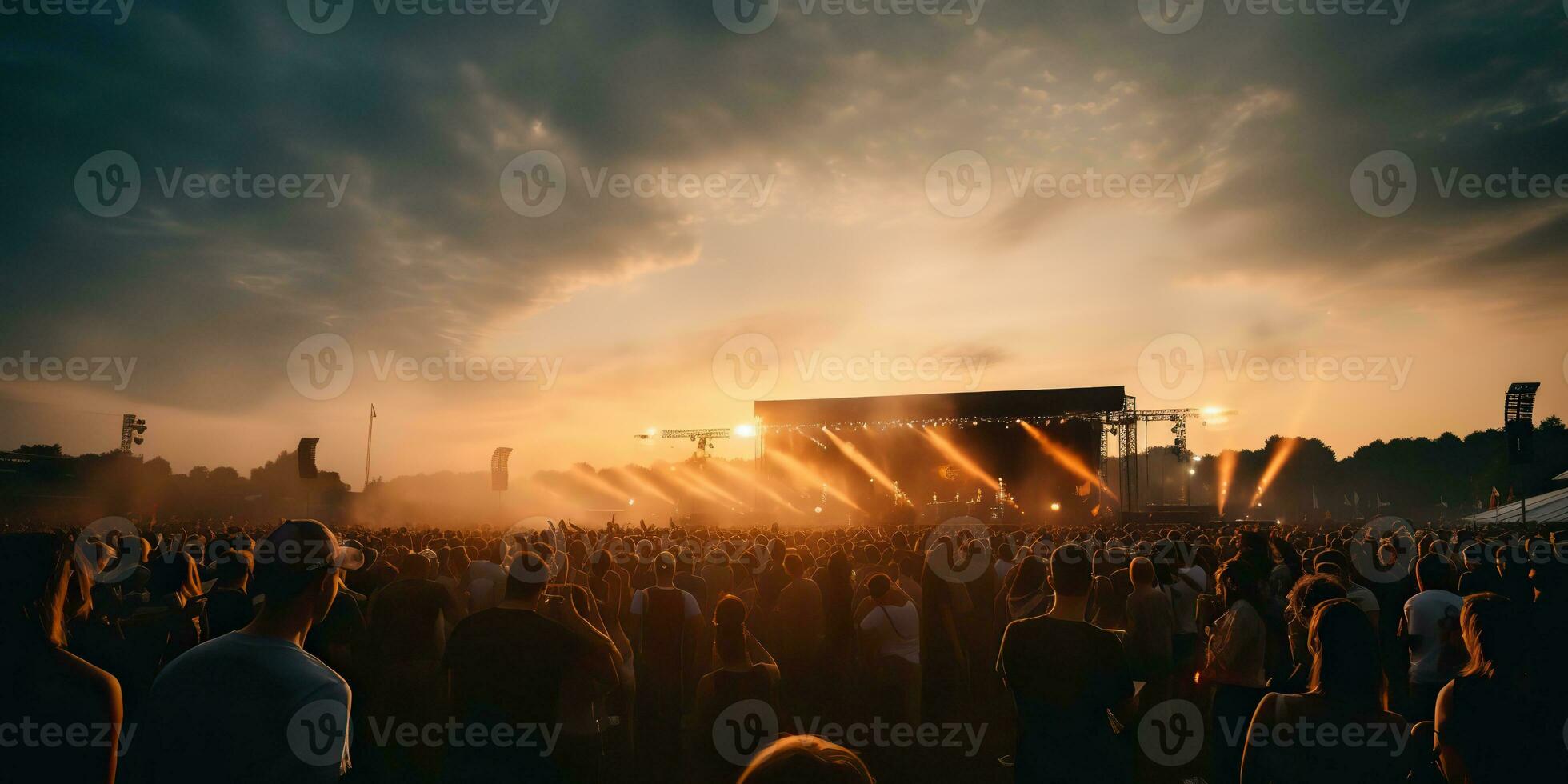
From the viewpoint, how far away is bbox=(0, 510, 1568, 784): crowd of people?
2.19 m

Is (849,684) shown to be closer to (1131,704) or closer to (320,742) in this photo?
(1131,704)

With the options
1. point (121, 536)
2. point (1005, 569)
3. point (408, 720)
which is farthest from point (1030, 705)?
point (121, 536)

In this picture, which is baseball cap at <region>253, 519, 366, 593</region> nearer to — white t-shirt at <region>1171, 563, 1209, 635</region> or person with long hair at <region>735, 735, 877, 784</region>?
person with long hair at <region>735, 735, 877, 784</region>

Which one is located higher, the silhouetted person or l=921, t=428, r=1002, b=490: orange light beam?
l=921, t=428, r=1002, b=490: orange light beam

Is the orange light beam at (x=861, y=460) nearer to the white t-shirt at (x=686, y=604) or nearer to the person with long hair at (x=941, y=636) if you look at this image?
the person with long hair at (x=941, y=636)

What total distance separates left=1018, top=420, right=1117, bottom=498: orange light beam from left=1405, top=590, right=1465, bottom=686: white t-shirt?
131 ft

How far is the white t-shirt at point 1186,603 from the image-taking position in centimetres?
688

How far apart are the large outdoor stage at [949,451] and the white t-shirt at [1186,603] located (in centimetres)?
3102

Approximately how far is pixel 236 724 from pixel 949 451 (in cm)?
4574

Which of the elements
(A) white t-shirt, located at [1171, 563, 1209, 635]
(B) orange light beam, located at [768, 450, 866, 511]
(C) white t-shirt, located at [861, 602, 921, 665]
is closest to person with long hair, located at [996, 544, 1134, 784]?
(C) white t-shirt, located at [861, 602, 921, 665]

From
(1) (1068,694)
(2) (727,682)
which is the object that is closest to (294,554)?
(2) (727,682)

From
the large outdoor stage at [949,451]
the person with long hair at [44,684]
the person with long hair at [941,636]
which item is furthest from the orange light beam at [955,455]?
the person with long hair at [44,684]

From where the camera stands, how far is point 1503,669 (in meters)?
2.93

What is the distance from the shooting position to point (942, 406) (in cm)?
4294
